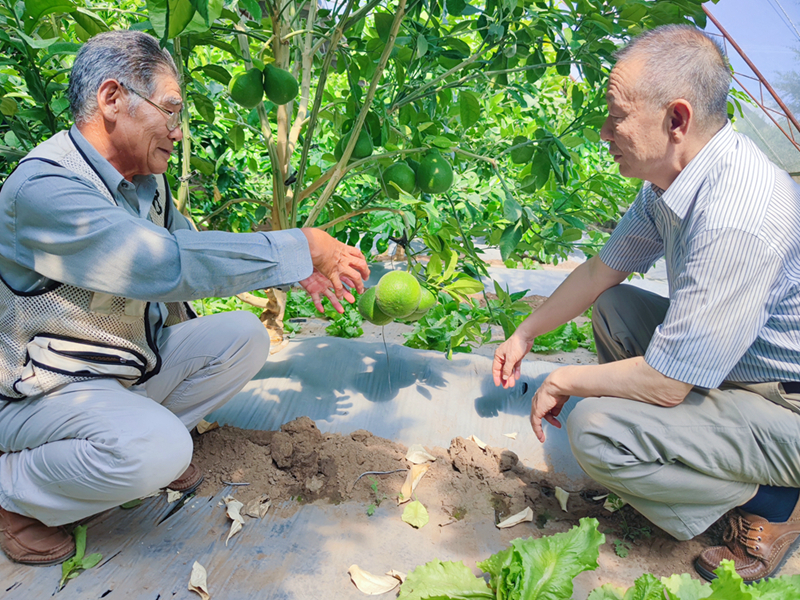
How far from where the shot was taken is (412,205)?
1.93 m

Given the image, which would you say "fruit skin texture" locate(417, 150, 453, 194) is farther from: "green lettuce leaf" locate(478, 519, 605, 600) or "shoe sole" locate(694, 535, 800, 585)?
"shoe sole" locate(694, 535, 800, 585)

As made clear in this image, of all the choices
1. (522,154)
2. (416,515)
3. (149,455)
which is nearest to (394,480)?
(416,515)

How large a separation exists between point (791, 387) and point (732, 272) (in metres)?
0.37

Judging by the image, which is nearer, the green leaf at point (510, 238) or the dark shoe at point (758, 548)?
the dark shoe at point (758, 548)

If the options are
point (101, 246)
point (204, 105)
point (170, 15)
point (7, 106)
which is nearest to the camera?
point (170, 15)

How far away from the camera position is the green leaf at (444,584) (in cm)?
125

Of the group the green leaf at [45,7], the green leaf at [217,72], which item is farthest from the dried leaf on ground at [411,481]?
the green leaf at [45,7]

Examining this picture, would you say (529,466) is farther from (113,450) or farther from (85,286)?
(85,286)

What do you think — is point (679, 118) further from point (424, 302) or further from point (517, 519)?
point (517, 519)

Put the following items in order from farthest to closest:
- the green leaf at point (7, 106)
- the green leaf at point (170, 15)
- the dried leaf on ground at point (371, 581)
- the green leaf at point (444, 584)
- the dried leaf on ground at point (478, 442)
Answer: the dried leaf on ground at point (478, 442) → the green leaf at point (7, 106) → the dried leaf on ground at point (371, 581) → the green leaf at point (444, 584) → the green leaf at point (170, 15)

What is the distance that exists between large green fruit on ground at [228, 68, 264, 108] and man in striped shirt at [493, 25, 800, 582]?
0.98 meters

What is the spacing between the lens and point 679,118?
4.50 ft

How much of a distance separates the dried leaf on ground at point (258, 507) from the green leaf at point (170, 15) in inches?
48.0

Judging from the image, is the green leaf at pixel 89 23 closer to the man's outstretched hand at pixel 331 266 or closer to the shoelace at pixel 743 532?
the man's outstretched hand at pixel 331 266
